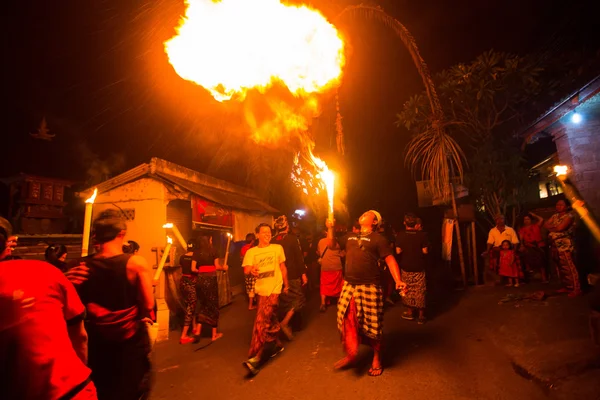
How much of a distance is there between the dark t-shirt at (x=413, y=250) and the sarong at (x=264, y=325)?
3.07m

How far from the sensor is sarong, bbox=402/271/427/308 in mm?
7035

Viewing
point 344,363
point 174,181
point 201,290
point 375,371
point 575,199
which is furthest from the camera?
point 174,181

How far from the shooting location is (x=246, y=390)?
4.68 metres

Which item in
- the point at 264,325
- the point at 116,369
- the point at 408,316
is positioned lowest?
the point at 408,316

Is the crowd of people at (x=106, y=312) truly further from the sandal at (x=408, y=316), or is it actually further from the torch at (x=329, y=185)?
the sandal at (x=408, y=316)

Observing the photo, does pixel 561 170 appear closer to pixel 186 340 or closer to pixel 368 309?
pixel 368 309

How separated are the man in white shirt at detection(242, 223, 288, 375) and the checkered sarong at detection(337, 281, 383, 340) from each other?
122cm

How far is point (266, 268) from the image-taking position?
5.66 m

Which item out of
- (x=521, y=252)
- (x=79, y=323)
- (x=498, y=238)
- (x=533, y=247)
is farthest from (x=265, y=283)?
(x=533, y=247)

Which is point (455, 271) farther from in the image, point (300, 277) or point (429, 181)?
point (300, 277)

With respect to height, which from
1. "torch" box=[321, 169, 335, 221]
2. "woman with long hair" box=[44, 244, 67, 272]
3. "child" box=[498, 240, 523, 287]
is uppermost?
"torch" box=[321, 169, 335, 221]

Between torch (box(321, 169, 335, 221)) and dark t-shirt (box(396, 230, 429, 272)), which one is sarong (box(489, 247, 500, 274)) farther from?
torch (box(321, 169, 335, 221))

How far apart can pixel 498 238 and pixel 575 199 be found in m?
1.88

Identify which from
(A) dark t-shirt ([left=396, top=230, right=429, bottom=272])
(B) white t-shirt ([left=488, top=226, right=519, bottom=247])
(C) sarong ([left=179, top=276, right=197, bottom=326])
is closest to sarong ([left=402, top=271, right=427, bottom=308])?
(A) dark t-shirt ([left=396, top=230, right=429, bottom=272])
